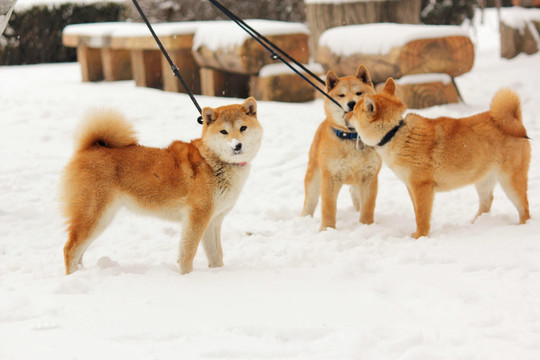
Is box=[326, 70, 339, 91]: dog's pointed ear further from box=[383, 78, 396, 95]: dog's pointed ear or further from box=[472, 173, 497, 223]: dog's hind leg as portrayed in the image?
box=[472, 173, 497, 223]: dog's hind leg

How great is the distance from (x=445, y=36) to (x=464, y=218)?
3512 millimetres

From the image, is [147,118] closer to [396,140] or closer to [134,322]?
[396,140]

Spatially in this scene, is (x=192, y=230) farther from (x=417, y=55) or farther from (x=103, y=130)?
(x=417, y=55)

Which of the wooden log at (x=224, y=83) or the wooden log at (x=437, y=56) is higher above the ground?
the wooden log at (x=437, y=56)

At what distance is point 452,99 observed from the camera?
754cm

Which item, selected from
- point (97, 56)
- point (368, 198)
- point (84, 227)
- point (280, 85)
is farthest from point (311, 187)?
point (97, 56)

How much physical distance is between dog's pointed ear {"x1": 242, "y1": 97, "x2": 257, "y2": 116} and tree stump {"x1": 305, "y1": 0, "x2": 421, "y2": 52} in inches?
241

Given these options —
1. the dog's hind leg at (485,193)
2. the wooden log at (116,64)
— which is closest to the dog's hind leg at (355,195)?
the dog's hind leg at (485,193)

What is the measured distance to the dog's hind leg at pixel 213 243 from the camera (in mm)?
3713

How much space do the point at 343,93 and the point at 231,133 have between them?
1.20 metres

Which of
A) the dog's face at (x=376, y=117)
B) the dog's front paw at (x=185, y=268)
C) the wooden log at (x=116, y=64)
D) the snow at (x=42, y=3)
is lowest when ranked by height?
the wooden log at (x=116, y=64)

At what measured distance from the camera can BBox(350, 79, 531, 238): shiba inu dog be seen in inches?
155

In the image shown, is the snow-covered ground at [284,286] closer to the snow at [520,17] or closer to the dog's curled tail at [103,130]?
the dog's curled tail at [103,130]

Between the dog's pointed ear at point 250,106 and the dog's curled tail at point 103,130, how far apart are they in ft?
2.31
